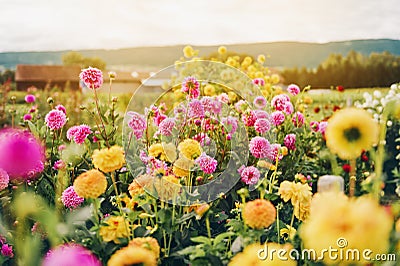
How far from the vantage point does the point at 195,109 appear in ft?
6.70

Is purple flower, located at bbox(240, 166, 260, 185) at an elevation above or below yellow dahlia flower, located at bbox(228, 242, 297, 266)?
below

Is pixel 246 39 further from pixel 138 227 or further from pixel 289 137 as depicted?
pixel 138 227

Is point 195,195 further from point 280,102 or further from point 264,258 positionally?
point 280,102

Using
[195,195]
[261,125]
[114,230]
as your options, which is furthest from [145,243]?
[261,125]

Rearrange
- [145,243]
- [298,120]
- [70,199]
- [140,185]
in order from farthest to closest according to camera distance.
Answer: [298,120], [70,199], [140,185], [145,243]

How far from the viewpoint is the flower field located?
2.82ft

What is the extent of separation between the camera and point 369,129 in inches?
33.4

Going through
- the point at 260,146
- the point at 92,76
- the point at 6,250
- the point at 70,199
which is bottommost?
the point at 6,250

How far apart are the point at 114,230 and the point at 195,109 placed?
2.84 ft

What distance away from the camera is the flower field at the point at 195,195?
86cm

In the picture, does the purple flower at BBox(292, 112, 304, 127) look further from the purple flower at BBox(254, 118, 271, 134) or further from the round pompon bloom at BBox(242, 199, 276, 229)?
the round pompon bloom at BBox(242, 199, 276, 229)

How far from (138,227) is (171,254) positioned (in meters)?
0.11

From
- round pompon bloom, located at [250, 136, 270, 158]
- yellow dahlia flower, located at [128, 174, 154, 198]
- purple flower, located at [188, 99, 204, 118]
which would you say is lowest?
yellow dahlia flower, located at [128, 174, 154, 198]

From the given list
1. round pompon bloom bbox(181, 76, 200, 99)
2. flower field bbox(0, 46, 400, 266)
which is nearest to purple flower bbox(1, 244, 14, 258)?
flower field bbox(0, 46, 400, 266)
